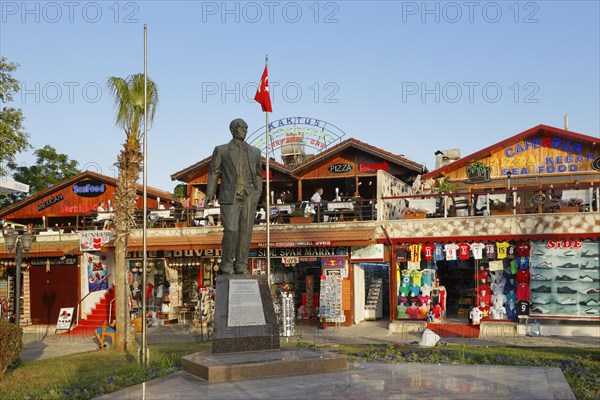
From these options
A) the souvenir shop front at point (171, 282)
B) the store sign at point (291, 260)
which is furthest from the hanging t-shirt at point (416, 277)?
the souvenir shop front at point (171, 282)

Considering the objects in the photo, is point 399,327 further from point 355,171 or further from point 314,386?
point 314,386

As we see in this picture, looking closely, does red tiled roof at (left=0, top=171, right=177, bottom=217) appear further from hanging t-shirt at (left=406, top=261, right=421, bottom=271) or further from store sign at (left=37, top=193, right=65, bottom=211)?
hanging t-shirt at (left=406, top=261, right=421, bottom=271)

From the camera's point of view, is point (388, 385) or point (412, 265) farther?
point (412, 265)

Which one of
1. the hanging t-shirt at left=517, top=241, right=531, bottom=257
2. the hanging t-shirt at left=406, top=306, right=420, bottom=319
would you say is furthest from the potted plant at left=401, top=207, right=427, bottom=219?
the hanging t-shirt at left=517, top=241, right=531, bottom=257

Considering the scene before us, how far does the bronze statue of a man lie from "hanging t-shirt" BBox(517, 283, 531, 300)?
40.2 ft

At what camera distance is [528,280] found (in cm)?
2139

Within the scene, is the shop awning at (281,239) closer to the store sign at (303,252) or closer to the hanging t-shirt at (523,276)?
the store sign at (303,252)

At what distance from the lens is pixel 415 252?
74.2 feet

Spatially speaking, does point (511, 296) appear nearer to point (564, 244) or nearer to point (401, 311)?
point (564, 244)

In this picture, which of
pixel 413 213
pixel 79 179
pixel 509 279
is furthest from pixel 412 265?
pixel 79 179

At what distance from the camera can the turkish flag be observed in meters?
20.2

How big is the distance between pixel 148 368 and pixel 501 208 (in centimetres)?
1364

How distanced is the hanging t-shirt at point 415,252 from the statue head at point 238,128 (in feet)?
38.0

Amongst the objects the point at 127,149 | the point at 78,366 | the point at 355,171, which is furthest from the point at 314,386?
the point at 355,171
